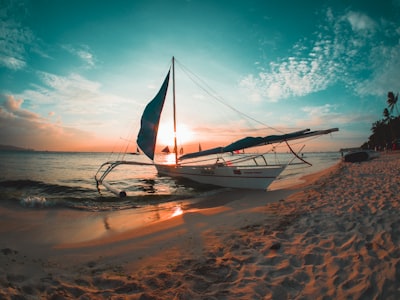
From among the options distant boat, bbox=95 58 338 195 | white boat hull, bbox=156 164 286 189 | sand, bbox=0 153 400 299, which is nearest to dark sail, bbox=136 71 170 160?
distant boat, bbox=95 58 338 195

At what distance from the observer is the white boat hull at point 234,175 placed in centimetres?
1302

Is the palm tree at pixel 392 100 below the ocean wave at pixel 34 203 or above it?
above

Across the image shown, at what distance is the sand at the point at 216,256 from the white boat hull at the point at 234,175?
224 inches

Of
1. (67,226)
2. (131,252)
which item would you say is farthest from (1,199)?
(131,252)

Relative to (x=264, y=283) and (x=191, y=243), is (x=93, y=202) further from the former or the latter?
(x=264, y=283)

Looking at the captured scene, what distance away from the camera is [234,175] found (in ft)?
46.6

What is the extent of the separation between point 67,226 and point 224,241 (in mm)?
5781

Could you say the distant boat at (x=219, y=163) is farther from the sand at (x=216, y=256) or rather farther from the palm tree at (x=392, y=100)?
the palm tree at (x=392, y=100)

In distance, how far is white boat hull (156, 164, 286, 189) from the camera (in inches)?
513

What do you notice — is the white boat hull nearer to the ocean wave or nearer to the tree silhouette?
the ocean wave

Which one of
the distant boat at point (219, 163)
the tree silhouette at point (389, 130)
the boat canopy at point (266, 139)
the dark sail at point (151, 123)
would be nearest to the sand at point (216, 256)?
the boat canopy at point (266, 139)

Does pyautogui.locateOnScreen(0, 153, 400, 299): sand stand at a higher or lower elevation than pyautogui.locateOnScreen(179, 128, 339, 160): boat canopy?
lower

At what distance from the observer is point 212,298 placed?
2.90 metres

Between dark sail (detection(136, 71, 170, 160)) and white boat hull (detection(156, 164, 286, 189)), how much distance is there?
3.78 meters
